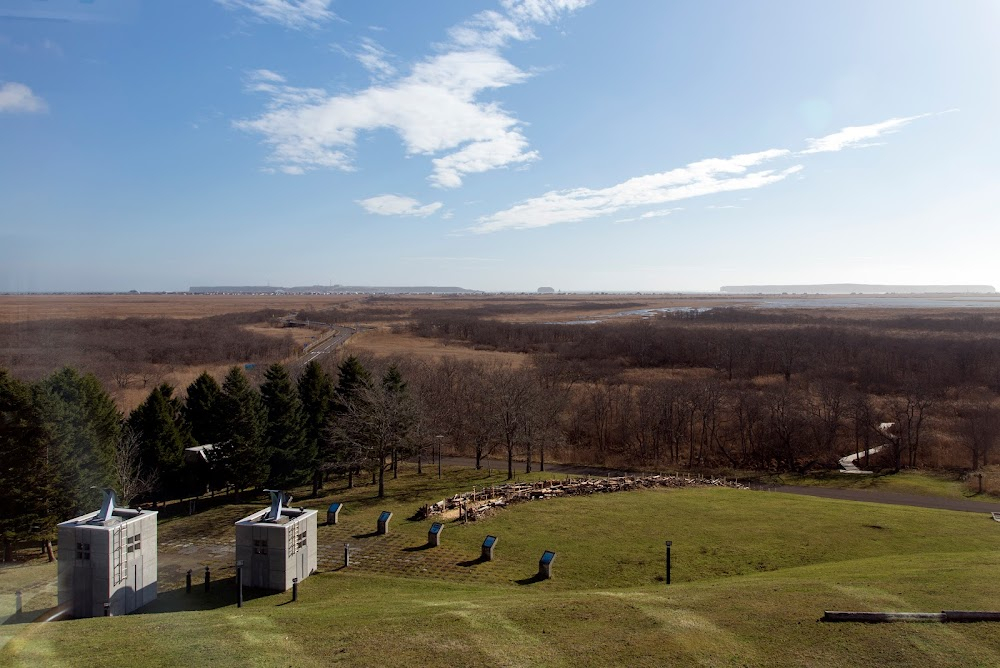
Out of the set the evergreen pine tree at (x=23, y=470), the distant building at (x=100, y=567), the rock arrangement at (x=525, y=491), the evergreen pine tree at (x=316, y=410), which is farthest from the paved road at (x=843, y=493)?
the distant building at (x=100, y=567)

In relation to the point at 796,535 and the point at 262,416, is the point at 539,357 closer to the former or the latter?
the point at 262,416

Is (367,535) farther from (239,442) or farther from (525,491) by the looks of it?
A: (239,442)

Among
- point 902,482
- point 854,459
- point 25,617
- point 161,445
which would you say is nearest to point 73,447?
point 161,445

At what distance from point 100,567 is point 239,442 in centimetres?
1290

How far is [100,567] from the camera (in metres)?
18.0

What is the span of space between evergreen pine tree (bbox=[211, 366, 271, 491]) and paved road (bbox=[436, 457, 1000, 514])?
12379 millimetres

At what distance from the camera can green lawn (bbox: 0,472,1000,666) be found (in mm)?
11578

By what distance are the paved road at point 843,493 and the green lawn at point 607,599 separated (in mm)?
4958

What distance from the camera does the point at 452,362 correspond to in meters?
63.7

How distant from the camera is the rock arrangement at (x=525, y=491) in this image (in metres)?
27.1

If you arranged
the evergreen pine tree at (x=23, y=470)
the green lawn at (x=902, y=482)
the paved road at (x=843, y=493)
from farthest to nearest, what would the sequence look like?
the green lawn at (x=902, y=482), the paved road at (x=843, y=493), the evergreen pine tree at (x=23, y=470)

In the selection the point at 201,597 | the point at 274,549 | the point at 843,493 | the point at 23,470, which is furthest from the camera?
the point at 843,493

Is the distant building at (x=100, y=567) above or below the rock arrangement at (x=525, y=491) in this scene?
above

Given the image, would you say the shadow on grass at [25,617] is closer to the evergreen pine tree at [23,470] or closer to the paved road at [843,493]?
the evergreen pine tree at [23,470]
